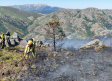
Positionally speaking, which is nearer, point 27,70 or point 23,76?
point 23,76

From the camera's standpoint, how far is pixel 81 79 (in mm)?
7188

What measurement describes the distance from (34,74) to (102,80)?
4.95 m

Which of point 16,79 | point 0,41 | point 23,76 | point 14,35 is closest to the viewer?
point 16,79

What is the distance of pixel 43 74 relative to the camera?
8.11 m

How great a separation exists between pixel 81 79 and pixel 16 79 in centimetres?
452

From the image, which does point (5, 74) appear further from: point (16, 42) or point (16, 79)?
point (16, 42)

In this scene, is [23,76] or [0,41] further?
[0,41]

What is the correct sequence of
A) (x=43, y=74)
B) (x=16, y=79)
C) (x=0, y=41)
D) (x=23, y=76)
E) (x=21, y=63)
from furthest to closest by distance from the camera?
1. (x=0, y=41)
2. (x=21, y=63)
3. (x=43, y=74)
4. (x=23, y=76)
5. (x=16, y=79)

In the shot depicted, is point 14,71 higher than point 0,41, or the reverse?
point 0,41

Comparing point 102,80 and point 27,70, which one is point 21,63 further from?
point 102,80

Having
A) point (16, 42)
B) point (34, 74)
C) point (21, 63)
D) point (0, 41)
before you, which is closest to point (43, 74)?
point (34, 74)

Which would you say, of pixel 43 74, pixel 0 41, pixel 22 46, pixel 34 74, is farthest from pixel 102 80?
pixel 22 46

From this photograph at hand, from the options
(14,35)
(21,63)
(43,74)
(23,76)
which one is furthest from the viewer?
(14,35)

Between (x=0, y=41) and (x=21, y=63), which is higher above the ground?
(x=0, y=41)
